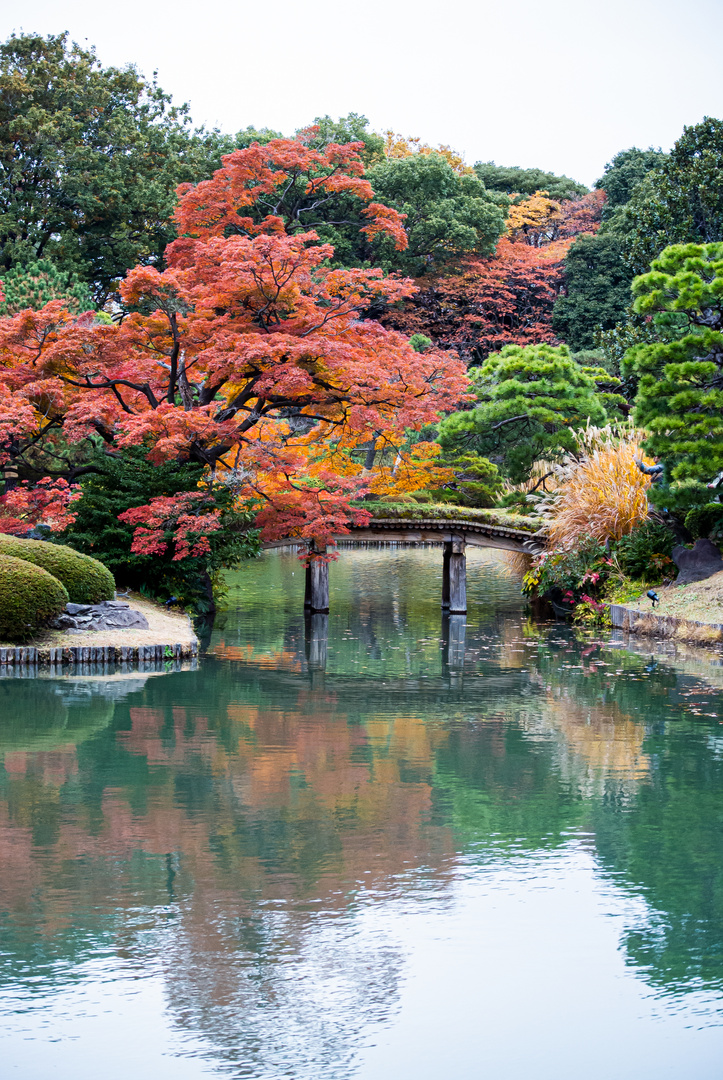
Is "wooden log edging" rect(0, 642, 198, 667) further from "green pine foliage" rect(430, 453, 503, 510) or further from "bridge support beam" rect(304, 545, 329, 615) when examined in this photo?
"green pine foliage" rect(430, 453, 503, 510)

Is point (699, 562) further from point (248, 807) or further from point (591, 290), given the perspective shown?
point (591, 290)

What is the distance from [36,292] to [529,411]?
838cm

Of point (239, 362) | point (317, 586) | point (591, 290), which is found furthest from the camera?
point (591, 290)

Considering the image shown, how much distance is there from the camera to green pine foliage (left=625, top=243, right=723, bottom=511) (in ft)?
49.4

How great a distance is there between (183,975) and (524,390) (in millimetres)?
16236

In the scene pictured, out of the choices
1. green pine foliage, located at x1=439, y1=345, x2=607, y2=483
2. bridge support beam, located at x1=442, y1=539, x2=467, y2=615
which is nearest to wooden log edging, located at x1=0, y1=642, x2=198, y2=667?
bridge support beam, located at x1=442, y1=539, x2=467, y2=615

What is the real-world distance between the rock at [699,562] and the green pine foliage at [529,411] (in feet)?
12.1

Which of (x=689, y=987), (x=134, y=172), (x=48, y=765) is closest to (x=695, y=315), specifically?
(x=48, y=765)

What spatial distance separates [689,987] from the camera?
13.8ft

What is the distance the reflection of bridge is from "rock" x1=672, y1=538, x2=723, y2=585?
3.21m

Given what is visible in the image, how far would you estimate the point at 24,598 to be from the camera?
1171cm

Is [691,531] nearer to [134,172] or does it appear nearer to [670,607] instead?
[670,607]

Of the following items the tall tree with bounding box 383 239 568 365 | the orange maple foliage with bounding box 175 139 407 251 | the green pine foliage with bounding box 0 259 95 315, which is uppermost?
the tall tree with bounding box 383 239 568 365

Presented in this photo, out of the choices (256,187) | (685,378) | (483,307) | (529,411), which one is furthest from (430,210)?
(685,378)
